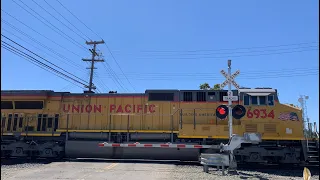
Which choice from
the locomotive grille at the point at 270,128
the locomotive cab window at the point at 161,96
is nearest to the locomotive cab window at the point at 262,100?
the locomotive grille at the point at 270,128

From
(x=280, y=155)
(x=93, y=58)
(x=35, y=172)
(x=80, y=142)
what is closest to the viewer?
(x=35, y=172)

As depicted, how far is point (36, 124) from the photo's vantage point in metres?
14.2

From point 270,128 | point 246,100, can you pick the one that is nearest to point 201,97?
point 246,100

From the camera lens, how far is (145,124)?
13906 mm

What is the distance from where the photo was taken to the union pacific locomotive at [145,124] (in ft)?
41.3

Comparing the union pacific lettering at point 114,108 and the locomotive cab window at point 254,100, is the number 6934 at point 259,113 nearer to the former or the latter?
the locomotive cab window at point 254,100

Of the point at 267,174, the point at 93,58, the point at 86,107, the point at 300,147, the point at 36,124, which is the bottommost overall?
the point at 267,174

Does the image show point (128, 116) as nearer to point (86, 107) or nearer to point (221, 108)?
point (86, 107)

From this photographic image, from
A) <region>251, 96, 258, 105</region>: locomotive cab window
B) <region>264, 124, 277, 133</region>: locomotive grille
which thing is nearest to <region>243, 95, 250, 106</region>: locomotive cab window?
<region>251, 96, 258, 105</region>: locomotive cab window

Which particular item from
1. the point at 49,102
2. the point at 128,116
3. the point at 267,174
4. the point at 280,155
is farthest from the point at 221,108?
the point at 49,102

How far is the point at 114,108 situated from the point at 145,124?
1757 millimetres

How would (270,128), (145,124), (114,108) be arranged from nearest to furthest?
1. (270,128)
2. (145,124)
3. (114,108)

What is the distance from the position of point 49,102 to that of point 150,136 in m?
5.44

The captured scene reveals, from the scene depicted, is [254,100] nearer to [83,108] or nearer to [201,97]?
[201,97]
